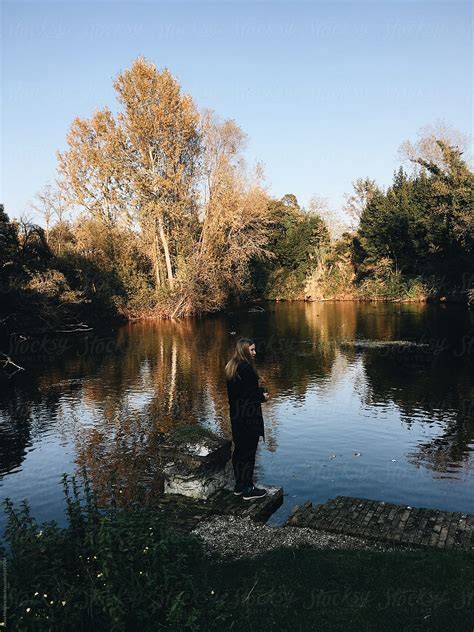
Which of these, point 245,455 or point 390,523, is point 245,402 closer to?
point 245,455

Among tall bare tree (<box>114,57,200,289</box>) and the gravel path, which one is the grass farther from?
tall bare tree (<box>114,57,200,289</box>)

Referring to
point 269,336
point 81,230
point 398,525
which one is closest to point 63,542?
point 398,525

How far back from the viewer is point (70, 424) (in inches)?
578

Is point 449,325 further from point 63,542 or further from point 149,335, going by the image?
point 63,542

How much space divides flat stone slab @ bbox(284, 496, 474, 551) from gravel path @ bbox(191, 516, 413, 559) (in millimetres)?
152

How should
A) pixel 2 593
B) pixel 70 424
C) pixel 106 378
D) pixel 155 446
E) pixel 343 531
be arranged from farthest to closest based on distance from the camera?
pixel 106 378
pixel 70 424
pixel 155 446
pixel 343 531
pixel 2 593

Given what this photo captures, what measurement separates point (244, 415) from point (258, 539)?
1953mm

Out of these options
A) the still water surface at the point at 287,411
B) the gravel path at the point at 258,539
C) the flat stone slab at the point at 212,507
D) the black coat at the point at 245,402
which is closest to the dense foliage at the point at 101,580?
the gravel path at the point at 258,539

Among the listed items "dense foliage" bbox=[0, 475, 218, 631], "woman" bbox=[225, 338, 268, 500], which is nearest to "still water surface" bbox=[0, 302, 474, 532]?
"woman" bbox=[225, 338, 268, 500]

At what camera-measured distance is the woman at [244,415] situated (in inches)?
321

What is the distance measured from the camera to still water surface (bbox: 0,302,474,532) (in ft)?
33.4

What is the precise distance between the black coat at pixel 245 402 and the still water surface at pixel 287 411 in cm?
152

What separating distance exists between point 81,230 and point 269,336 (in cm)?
2193

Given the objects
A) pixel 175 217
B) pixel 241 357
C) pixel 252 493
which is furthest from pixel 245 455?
pixel 175 217
